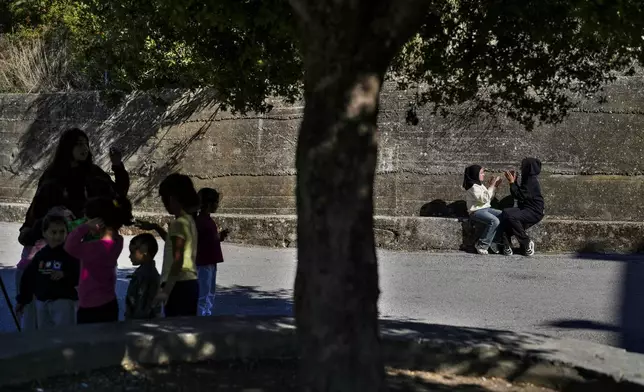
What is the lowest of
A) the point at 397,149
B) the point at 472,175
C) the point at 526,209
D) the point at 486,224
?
the point at 486,224

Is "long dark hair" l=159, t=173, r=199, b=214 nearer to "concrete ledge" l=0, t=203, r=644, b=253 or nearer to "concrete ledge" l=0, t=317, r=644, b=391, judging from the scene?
"concrete ledge" l=0, t=317, r=644, b=391

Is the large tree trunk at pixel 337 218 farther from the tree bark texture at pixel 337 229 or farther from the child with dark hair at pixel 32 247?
the child with dark hair at pixel 32 247

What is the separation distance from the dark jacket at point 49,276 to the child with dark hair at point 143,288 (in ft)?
1.16

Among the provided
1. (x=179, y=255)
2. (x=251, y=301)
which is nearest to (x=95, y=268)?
(x=179, y=255)

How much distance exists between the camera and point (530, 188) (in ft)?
43.2

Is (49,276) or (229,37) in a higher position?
(229,37)

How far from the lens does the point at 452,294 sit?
34.4ft

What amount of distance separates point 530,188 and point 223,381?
28.4 ft

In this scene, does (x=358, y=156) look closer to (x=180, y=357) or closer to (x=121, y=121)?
(x=180, y=357)

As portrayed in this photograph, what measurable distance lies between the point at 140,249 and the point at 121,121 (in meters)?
10.1

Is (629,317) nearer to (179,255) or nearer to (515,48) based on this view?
(515,48)

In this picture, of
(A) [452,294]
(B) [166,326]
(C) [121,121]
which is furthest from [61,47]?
(B) [166,326]

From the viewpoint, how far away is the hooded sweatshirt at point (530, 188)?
13.1m

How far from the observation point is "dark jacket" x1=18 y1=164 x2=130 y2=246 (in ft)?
23.2
